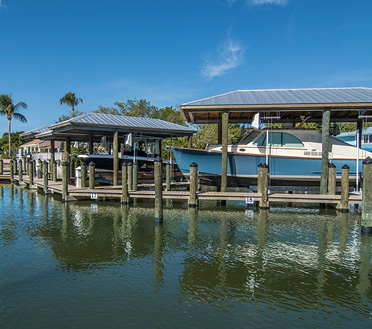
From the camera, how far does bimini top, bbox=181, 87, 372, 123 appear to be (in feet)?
44.7

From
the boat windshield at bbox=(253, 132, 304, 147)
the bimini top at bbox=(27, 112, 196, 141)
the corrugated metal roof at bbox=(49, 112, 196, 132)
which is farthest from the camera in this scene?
the corrugated metal roof at bbox=(49, 112, 196, 132)

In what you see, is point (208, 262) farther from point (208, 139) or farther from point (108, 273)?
point (208, 139)

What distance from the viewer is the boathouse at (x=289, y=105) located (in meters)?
13.5

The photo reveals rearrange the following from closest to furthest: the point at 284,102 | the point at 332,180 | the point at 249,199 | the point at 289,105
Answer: the point at 249,199 < the point at 332,180 < the point at 289,105 < the point at 284,102

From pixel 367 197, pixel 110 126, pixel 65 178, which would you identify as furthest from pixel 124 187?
pixel 367 197

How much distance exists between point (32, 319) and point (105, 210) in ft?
27.4

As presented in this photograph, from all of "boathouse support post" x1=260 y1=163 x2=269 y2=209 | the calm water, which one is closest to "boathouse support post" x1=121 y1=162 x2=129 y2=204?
the calm water

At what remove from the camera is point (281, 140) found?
16.4 metres

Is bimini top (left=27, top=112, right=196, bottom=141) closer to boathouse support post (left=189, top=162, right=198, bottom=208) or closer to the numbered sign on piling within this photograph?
boathouse support post (left=189, top=162, right=198, bottom=208)

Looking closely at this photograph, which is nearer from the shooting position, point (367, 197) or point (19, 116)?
point (367, 197)

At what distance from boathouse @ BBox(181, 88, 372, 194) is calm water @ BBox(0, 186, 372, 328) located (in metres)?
4.22

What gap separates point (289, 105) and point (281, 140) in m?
3.06

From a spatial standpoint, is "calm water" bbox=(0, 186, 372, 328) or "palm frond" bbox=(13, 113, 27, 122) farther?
"palm frond" bbox=(13, 113, 27, 122)

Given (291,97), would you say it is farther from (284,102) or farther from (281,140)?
(281,140)
